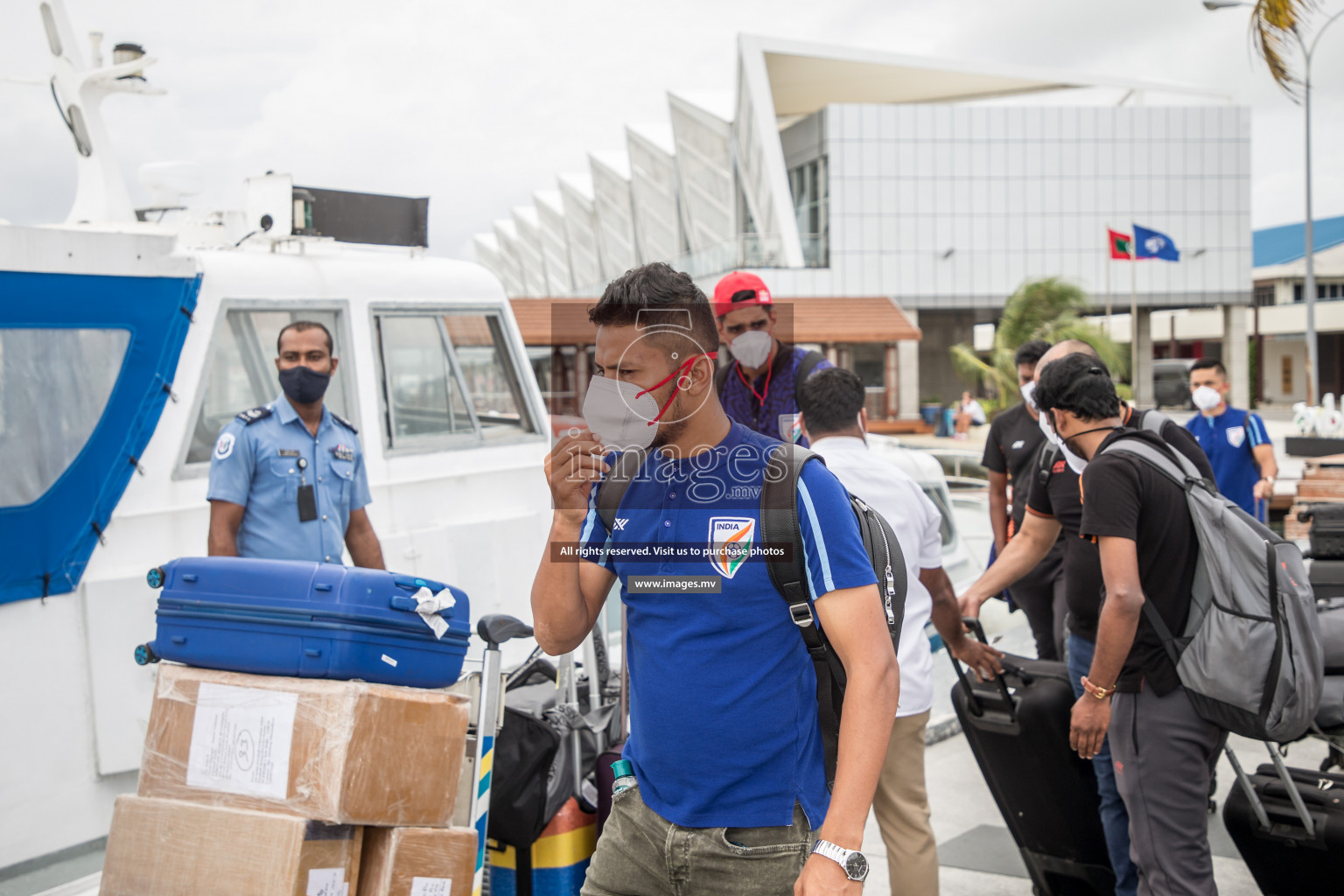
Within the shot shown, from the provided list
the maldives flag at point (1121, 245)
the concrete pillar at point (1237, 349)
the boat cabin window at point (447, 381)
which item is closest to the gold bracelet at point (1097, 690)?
the boat cabin window at point (447, 381)

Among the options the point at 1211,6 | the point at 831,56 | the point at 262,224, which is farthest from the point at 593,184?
the point at 262,224

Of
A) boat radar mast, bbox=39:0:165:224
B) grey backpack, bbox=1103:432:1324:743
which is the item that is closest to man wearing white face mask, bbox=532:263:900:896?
grey backpack, bbox=1103:432:1324:743

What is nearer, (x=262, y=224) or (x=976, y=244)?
(x=262, y=224)

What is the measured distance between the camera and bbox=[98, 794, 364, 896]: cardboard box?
2.58 m

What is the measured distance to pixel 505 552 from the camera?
5215 mm

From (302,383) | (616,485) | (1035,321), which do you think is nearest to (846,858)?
(616,485)

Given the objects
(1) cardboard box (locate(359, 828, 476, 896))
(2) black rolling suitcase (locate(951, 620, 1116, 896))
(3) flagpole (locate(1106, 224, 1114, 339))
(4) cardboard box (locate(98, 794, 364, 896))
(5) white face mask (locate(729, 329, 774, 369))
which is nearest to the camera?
(4) cardboard box (locate(98, 794, 364, 896))

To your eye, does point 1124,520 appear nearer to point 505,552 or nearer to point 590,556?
point 590,556

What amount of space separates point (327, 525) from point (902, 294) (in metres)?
33.4

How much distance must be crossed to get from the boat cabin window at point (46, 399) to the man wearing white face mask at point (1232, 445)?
6.59m

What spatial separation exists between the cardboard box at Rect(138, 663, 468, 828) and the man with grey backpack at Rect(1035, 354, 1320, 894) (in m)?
1.93

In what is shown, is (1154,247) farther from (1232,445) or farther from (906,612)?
(906,612)

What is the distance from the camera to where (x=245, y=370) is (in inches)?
178

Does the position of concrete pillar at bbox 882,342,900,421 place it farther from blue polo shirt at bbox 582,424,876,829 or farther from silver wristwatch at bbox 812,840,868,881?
silver wristwatch at bbox 812,840,868,881
